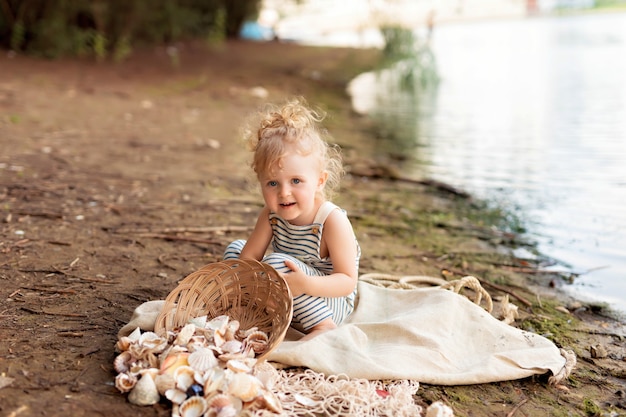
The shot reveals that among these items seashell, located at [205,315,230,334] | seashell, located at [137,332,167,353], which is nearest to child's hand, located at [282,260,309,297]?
seashell, located at [205,315,230,334]

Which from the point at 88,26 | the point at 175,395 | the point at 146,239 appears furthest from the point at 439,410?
the point at 88,26

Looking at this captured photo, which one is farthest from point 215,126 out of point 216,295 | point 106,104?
point 216,295

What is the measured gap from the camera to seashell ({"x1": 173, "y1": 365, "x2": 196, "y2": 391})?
2201 millimetres

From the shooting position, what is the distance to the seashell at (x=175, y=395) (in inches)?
85.5

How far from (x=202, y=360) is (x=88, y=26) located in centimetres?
1081

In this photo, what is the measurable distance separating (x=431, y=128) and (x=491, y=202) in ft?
10.7

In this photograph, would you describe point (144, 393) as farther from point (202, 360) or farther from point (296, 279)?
point (296, 279)

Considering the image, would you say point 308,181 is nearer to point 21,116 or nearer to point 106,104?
point 21,116

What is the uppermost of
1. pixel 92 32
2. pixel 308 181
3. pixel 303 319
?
pixel 92 32

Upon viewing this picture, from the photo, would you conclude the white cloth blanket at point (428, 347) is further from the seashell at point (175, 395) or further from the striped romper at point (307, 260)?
the seashell at point (175, 395)

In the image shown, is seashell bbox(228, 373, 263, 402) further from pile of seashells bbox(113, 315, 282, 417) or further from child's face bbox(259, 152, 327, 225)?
child's face bbox(259, 152, 327, 225)

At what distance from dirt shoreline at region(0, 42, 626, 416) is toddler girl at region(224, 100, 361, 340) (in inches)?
20.7

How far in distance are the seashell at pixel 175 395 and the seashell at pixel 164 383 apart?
2 centimetres

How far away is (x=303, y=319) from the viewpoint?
2748mm
